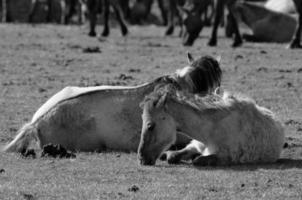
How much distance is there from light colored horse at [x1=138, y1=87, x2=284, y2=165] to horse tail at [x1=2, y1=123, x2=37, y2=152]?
156 cm

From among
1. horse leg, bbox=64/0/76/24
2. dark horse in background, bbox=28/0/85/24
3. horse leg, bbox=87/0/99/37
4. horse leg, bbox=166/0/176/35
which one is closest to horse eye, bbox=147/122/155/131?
horse leg, bbox=87/0/99/37

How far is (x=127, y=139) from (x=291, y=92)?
5557 millimetres

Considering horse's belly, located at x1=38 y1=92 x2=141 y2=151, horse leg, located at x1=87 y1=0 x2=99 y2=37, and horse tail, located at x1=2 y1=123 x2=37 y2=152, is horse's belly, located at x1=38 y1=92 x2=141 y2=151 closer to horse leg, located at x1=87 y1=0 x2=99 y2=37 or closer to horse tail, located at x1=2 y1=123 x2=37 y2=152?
horse tail, located at x1=2 y1=123 x2=37 y2=152

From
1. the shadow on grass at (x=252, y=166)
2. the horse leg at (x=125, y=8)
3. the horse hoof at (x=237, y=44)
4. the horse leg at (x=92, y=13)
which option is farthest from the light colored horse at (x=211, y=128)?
the horse leg at (x=125, y=8)

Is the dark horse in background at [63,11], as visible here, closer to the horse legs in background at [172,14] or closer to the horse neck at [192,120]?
the horse legs in background at [172,14]

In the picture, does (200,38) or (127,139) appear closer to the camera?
(127,139)

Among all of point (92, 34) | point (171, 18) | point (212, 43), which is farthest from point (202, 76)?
point (171, 18)

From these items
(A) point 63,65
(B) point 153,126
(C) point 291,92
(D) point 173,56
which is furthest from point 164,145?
(D) point 173,56

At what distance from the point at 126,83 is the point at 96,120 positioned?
6.36m

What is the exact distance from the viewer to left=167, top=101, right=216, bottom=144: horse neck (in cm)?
928

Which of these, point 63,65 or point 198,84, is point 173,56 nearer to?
point 63,65

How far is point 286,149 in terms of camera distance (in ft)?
33.9

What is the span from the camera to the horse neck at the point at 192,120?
928 centimetres

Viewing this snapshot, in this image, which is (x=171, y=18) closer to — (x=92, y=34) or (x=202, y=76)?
(x=92, y=34)
